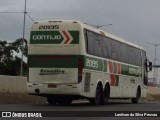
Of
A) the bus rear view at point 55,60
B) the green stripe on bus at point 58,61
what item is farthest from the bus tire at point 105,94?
the bus rear view at point 55,60

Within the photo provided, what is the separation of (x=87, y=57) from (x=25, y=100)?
7596 mm

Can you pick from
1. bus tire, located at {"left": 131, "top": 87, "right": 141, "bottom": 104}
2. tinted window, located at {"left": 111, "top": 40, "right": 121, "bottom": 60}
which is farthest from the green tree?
tinted window, located at {"left": 111, "top": 40, "right": 121, "bottom": 60}

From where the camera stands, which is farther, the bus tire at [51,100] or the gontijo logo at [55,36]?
the bus tire at [51,100]

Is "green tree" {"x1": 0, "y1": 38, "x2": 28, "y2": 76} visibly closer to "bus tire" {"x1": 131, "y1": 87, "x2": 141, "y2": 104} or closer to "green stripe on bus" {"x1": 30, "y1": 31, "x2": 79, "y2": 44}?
"bus tire" {"x1": 131, "y1": 87, "x2": 141, "y2": 104}

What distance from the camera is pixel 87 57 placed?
24.2 metres

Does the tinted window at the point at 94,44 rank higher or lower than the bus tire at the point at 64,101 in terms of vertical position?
higher

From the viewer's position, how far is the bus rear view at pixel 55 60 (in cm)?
2370

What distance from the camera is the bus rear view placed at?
23703 mm

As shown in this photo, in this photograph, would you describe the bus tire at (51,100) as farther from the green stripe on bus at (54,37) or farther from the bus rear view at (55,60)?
the green stripe on bus at (54,37)

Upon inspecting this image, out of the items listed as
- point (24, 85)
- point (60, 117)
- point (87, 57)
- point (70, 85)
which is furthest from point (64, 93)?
point (24, 85)

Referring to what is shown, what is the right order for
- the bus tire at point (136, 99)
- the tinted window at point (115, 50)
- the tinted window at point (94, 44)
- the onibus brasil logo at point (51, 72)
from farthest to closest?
the bus tire at point (136, 99)
the tinted window at point (115, 50)
the tinted window at point (94, 44)
the onibus brasil logo at point (51, 72)

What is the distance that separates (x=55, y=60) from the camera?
78.5 ft

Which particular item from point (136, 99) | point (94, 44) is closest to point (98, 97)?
point (94, 44)

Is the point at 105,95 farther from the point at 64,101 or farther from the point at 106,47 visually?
the point at 106,47
